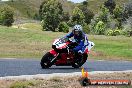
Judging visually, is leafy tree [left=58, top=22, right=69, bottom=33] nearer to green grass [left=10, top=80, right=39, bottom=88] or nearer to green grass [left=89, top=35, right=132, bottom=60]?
green grass [left=89, top=35, right=132, bottom=60]

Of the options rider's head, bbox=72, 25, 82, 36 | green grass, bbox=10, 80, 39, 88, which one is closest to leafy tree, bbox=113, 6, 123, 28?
rider's head, bbox=72, 25, 82, 36

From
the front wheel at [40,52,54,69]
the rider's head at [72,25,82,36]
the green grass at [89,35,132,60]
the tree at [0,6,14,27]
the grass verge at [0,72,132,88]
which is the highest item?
the rider's head at [72,25,82,36]

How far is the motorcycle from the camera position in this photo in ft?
58.9

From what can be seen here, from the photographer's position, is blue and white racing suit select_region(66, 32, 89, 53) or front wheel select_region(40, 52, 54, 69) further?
blue and white racing suit select_region(66, 32, 89, 53)

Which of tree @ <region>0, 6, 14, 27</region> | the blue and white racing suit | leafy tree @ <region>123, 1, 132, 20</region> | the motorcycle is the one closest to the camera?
the motorcycle

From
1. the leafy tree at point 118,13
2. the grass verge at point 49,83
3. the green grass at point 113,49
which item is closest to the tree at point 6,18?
the leafy tree at point 118,13

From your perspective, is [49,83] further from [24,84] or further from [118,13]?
[118,13]

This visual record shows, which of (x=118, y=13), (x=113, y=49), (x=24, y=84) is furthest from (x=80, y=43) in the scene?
(x=118, y=13)

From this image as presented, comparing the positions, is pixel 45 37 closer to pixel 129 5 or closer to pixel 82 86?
pixel 82 86

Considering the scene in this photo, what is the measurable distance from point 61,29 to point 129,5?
34.8 metres

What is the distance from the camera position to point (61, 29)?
8600cm

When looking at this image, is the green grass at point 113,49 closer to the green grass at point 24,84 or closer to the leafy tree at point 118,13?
the green grass at point 24,84

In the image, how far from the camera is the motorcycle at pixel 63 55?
1795 centimetres

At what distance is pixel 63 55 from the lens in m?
18.3
